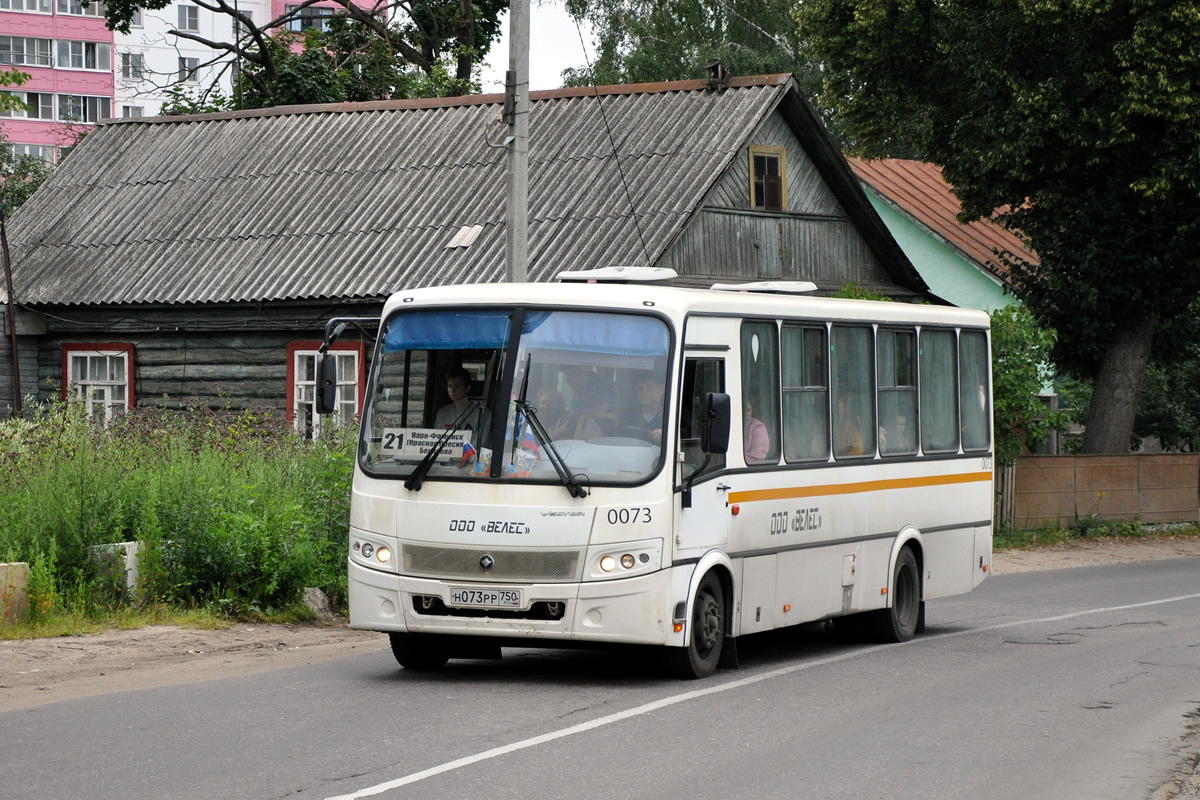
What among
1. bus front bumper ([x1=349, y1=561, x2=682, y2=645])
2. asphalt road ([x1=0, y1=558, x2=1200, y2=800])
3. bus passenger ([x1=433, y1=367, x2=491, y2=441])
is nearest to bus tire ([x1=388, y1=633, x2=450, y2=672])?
asphalt road ([x1=0, y1=558, x2=1200, y2=800])

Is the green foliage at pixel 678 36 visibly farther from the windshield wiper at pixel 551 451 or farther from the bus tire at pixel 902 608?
the windshield wiper at pixel 551 451

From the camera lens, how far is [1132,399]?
106 feet

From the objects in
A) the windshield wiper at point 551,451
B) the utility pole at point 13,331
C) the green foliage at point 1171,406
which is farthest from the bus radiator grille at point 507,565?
the green foliage at point 1171,406

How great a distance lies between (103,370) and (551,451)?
19977 mm

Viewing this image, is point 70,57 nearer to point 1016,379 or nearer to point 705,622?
point 1016,379

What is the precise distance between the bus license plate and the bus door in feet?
3.59

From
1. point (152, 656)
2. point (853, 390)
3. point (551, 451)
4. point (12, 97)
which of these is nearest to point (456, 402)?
point (551, 451)

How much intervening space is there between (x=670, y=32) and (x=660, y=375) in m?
45.7

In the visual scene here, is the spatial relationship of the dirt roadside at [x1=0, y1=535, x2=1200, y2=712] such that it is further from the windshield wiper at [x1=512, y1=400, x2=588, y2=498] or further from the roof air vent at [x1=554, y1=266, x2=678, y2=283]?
the roof air vent at [x1=554, y1=266, x2=678, y2=283]

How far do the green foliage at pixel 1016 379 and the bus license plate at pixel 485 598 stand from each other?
674 inches

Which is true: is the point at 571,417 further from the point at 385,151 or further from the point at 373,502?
the point at 385,151

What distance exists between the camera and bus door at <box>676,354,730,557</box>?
11.4 metres

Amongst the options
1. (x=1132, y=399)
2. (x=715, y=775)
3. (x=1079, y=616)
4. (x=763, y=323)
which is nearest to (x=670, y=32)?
(x=1132, y=399)

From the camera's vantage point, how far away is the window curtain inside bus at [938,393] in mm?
15008
